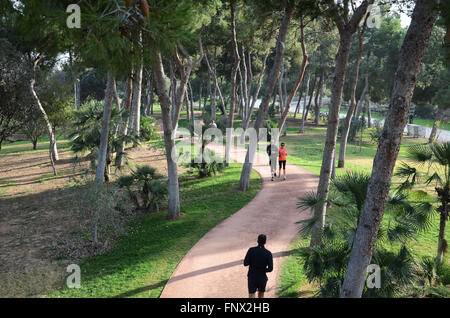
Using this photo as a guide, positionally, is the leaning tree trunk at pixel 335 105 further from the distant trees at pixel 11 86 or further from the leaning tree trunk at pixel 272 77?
the distant trees at pixel 11 86

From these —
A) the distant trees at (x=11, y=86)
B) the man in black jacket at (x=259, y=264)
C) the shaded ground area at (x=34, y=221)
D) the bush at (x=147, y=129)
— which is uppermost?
the distant trees at (x=11, y=86)

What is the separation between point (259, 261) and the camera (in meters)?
5.91

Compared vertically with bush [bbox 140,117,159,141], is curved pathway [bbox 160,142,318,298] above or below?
below

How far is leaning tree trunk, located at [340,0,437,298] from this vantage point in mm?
4617

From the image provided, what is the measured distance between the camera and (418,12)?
4.64m

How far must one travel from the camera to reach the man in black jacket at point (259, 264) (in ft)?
19.4

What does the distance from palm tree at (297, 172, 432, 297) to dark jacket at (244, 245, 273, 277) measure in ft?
2.12

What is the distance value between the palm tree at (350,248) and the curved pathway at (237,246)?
120cm

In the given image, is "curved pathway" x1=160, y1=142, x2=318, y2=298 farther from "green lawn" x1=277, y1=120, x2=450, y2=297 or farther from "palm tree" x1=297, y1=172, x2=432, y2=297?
"palm tree" x1=297, y1=172, x2=432, y2=297

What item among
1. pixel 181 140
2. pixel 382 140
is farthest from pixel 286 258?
pixel 181 140

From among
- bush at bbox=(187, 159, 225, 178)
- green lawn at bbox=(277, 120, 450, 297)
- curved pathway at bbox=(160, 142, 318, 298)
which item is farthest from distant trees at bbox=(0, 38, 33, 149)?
green lawn at bbox=(277, 120, 450, 297)

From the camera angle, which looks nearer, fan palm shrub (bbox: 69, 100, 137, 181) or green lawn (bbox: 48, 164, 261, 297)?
green lawn (bbox: 48, 164, 261, 297)

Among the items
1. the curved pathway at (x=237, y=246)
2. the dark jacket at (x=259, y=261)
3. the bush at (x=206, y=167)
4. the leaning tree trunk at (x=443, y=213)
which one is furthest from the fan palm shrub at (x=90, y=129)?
the leaning tree trunk at (x=443, y=213)
